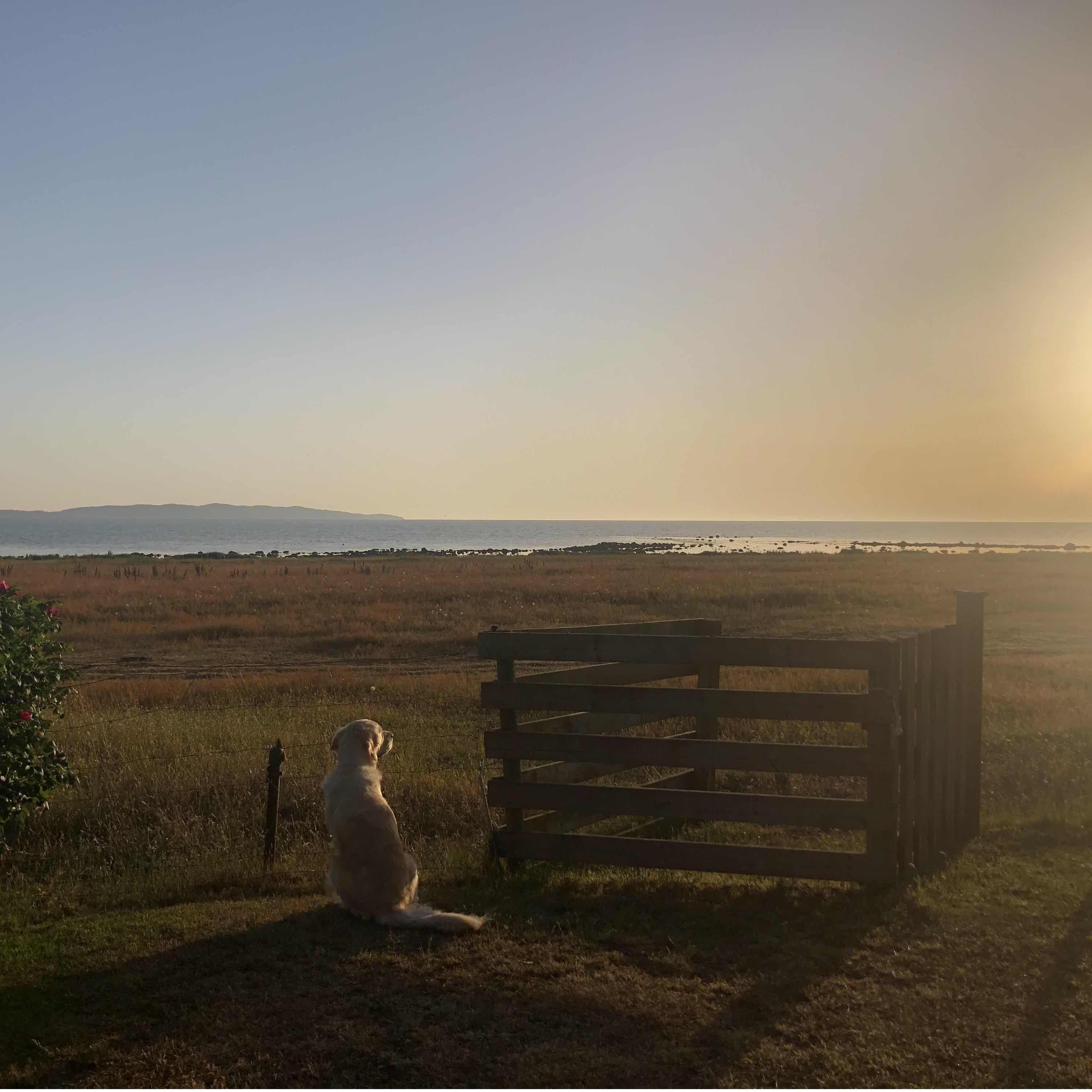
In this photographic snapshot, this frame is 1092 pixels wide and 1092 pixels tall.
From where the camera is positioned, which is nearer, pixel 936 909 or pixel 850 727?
pixel 936 909

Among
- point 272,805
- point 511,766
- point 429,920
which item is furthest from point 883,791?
point 272,805

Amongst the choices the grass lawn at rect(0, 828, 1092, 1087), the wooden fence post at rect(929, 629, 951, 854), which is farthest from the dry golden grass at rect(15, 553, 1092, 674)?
the wooden fence post at rect(929, 629, 951, 854)

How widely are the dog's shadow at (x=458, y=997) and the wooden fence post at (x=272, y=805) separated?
1.87 meters

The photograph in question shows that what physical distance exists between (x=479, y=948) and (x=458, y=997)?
28.0 inches

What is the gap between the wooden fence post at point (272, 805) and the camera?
28.6 ft

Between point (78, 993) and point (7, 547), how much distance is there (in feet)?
564

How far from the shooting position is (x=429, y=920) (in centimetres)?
630

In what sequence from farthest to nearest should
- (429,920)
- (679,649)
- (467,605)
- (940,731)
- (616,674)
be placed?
(467,605) → (616,674) → (940,731) → (679,649) → (429,920)

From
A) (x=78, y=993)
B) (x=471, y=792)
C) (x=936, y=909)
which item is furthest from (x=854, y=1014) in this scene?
(x=471, y=792)

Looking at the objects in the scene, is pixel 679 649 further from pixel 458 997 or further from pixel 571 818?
pixel 458 997

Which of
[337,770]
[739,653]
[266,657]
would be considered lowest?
[266,657]

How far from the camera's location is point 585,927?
650 cm

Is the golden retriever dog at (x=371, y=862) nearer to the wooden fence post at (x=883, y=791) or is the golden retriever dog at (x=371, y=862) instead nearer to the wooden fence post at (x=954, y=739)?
the wooden fence post at (x=883, y=791)

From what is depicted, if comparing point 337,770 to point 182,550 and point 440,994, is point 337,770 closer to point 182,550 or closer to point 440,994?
point 440,994
